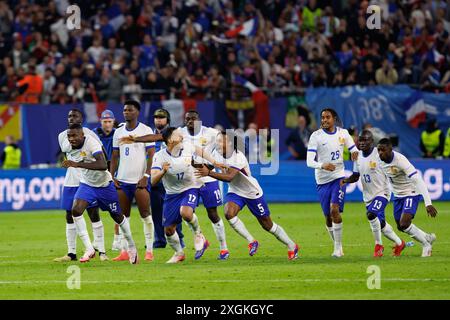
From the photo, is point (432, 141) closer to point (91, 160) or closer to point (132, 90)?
point (132, 90)

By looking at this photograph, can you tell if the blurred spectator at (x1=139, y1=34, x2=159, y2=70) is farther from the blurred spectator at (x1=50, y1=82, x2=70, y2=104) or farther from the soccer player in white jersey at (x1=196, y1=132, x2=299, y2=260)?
the soccer player in white jersey at (x1=196, y1=132, x2=299, y2=260)

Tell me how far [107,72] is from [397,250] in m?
16.0

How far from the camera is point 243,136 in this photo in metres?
30.3

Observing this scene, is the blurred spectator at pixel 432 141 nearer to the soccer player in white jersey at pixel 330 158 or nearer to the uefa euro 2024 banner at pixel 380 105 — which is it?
the uefa euro 2024 banner at pixel 380 105

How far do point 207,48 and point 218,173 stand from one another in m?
17.4

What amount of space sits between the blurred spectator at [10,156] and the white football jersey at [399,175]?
14966 millimetres

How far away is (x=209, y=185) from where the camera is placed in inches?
720

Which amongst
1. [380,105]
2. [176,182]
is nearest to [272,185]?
[380,105]

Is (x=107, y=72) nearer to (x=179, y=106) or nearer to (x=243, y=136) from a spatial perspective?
(x=179, y=106)

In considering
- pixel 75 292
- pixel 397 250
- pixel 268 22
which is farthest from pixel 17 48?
pixel 75 292

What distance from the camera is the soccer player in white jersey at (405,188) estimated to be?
17.5m

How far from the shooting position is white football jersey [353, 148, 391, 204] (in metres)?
18.0

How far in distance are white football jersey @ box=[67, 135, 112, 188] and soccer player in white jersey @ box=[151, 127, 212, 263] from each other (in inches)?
34.5

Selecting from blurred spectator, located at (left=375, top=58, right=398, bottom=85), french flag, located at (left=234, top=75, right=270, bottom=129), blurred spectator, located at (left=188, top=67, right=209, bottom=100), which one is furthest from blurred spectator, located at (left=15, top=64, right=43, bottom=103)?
blurred spectator, located at (left=375, top=58, right=398, bottom=85)
